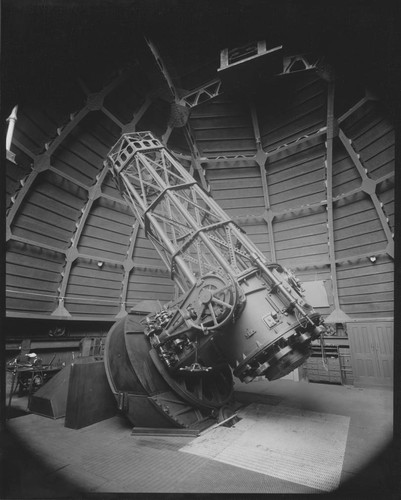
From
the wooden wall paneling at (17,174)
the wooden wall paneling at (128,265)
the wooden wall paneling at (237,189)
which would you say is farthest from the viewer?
the wooden wall paneling at (237,189)

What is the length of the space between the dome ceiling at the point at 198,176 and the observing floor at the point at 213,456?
4617mm

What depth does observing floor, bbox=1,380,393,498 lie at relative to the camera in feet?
10.1

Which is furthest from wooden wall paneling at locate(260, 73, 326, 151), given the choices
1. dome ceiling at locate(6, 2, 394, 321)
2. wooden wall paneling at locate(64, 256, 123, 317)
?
wooden wall paneling at locate(64, 256, 123, 317)

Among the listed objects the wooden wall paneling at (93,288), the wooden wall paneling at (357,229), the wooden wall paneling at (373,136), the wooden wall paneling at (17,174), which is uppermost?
the wooden wall paneling at (373,136)

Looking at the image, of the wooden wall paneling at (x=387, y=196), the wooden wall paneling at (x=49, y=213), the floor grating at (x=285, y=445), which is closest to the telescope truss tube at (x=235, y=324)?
the floor grating at (x=285, y=445)

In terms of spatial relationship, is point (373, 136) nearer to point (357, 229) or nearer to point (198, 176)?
point (357, 229)

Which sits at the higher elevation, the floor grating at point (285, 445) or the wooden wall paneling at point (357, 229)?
the wooden wall paneling at point (357, 229)

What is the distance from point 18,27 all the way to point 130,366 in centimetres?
503

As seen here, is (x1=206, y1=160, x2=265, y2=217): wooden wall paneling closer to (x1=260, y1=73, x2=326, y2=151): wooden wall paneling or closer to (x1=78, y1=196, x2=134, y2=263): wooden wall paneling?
(x1=260, y1=73, x2=326, y2=151): wooden wall paneling

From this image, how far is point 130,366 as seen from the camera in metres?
5.16

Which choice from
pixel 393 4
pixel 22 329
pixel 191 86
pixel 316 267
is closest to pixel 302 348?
pixel 393 4

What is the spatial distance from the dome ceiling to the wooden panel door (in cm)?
80

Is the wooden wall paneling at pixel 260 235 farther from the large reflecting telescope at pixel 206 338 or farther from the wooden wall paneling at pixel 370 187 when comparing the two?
the large reflecting telescope at pixel 206 338

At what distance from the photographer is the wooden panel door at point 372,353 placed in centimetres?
850
